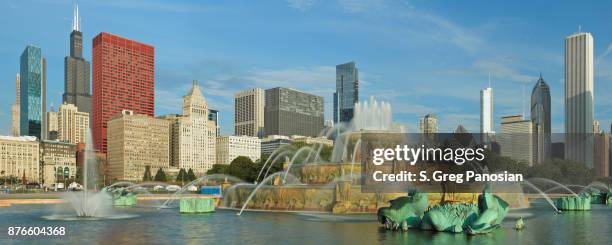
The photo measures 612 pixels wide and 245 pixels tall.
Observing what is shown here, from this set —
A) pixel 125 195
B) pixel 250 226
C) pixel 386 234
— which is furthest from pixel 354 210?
pixel 125 195

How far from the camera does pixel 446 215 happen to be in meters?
26.7

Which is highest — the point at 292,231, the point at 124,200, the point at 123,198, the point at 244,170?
the point at 292,231

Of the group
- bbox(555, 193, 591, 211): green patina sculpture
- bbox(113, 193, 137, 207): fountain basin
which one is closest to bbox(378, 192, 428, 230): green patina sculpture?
bbox(555, 193, 591, 211): green patina sculpture

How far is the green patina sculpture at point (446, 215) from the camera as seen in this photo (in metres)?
26.2

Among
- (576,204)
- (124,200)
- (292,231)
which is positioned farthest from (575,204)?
(124,200)

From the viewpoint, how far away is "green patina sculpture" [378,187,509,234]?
1031 inches

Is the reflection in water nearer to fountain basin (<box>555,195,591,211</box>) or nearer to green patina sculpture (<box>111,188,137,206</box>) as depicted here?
A: fountain basin (<box>555,195,591,211</box>)

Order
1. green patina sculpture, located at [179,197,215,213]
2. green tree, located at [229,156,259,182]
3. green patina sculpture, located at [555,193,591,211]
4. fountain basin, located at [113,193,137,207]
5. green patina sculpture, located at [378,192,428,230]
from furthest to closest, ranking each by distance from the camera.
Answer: green tree, located at [229,156,259,182] → fountain basin, located at [113,193,137,207] → green patina sculpture, located at [555,193,591,211] → green patina sculpture, located at [179,197,215,213] → green patina sculpture, located at [378,192,428,230]

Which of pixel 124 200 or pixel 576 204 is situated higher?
pixel 576 204

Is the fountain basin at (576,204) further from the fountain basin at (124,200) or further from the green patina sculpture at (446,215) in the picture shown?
the fountain basin at (124,200)

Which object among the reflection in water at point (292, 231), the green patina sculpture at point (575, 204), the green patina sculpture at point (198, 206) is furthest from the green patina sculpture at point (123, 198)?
the green patina sculpture at point (575, 204)

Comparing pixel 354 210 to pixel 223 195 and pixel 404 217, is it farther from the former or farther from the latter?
pixel 223 195

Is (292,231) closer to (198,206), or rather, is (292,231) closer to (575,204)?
(198,206)

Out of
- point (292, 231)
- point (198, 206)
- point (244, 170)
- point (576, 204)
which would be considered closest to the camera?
point (292, 231)
